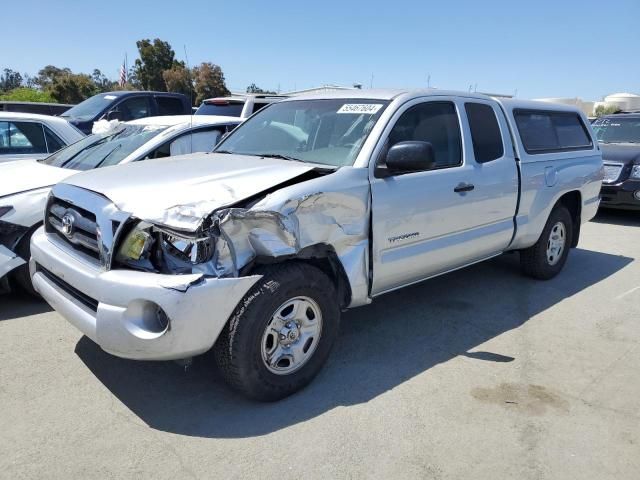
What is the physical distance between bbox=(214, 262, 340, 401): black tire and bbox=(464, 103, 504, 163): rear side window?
2059mm

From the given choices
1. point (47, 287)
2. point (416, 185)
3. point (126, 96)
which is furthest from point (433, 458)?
point (126, 96)

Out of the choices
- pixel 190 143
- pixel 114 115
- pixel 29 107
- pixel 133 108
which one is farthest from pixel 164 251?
pixel 29 107

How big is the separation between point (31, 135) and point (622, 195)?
9.12 meters

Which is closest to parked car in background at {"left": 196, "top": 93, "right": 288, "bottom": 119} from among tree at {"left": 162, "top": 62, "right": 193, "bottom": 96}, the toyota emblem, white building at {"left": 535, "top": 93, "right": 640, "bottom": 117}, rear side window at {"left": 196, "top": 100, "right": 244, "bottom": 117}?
rear side window at {"left": 196, "top": 100, "right": 244, "bottom": 117}

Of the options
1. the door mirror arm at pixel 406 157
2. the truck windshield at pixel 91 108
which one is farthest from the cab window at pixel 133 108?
the door mirror arm at pixel 406 157

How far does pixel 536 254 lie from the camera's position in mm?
5652

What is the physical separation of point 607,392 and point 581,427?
22.1 inches

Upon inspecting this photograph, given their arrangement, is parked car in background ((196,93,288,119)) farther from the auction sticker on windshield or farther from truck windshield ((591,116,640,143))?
truck windshield ((591,116,640,143))

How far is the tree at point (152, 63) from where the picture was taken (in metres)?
41.5

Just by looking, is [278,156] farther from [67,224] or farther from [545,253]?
[545,253]

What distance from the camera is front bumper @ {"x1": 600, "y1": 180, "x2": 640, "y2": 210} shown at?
357 inches

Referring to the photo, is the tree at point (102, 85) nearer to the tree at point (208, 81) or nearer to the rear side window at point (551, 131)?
the tree at point (208, 81)

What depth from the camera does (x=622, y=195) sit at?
30.0 ft

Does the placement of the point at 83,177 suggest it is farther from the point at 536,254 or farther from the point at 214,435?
the point at 536,254
